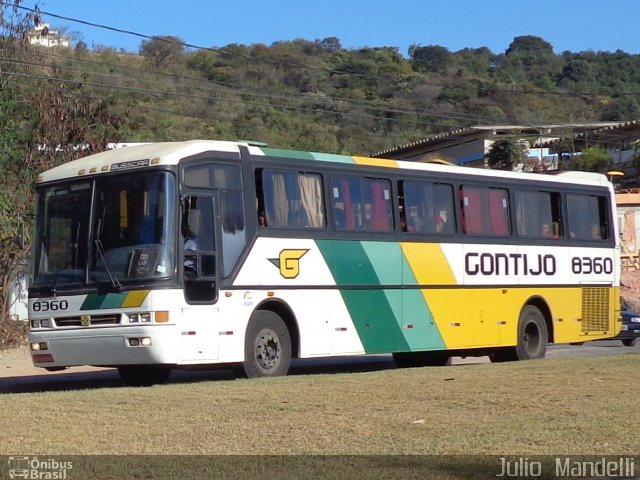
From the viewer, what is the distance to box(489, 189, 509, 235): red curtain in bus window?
823 inches

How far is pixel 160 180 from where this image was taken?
51.4 ft

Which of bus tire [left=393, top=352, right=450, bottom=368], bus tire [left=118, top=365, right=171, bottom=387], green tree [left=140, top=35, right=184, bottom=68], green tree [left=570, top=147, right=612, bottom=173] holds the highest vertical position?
green tree [left=140, top=35, right=184, bottom=68]

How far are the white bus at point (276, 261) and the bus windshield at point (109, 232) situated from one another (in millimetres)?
19

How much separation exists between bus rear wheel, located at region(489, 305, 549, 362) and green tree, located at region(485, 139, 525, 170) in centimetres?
2942

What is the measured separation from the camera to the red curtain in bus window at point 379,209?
61.1 feet

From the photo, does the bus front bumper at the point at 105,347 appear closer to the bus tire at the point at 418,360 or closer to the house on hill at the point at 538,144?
the bus tire at the point at 418,360

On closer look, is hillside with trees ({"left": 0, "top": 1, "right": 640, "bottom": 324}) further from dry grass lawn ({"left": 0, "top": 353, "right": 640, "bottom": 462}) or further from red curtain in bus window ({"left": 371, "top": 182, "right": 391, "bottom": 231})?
dry grass lawn ({"left": 0, "top": 353, "right": 640, "bottom": 462})

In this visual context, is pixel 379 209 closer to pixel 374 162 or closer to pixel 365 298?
pixel 374 162

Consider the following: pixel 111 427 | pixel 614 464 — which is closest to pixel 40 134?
pixel 111 427

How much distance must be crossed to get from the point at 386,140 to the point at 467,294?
49.4m

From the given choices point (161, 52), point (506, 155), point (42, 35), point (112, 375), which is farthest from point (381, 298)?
point (161, 52)

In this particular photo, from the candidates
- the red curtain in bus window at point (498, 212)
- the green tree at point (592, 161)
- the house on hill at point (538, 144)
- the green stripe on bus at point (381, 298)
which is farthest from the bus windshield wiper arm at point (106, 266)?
the house on hill at point (538, 144)

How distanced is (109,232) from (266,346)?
9.07 feet

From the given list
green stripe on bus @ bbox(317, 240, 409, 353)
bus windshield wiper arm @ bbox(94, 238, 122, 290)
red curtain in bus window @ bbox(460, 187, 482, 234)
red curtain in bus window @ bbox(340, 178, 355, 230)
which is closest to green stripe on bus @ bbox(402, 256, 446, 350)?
green stripe on bus @ bbox(317, 240, 409, 353)
